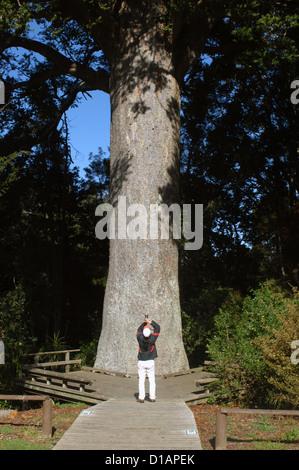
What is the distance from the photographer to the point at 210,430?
845 centimetres

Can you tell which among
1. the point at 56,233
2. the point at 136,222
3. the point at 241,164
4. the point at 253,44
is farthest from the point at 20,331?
the point at 253,44

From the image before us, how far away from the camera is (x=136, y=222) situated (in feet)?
42.5

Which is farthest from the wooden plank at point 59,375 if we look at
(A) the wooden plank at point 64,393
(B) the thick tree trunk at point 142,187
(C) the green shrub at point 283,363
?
(C) the green shrub at point 283,363

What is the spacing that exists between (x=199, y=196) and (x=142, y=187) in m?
7.07

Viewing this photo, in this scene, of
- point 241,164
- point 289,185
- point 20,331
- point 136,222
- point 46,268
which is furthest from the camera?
point 46,268

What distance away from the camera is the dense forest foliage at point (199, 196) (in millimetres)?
15938

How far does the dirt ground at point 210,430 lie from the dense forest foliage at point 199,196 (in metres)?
4.80

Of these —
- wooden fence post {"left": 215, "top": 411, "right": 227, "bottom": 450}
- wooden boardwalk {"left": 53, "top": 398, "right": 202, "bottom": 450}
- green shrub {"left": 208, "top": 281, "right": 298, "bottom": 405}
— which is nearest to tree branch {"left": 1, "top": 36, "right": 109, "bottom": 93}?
green shrub {"left": 208, "top": 281, "right": 298, "bottom": 405}

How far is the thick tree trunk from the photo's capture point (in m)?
12.6

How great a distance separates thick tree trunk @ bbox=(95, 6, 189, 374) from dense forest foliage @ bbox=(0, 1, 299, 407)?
2.64 metres

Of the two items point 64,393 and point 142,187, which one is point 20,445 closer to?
point 64,393

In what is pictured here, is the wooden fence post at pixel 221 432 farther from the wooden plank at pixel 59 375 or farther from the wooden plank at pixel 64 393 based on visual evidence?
the wooden plank at pixel 59 375
